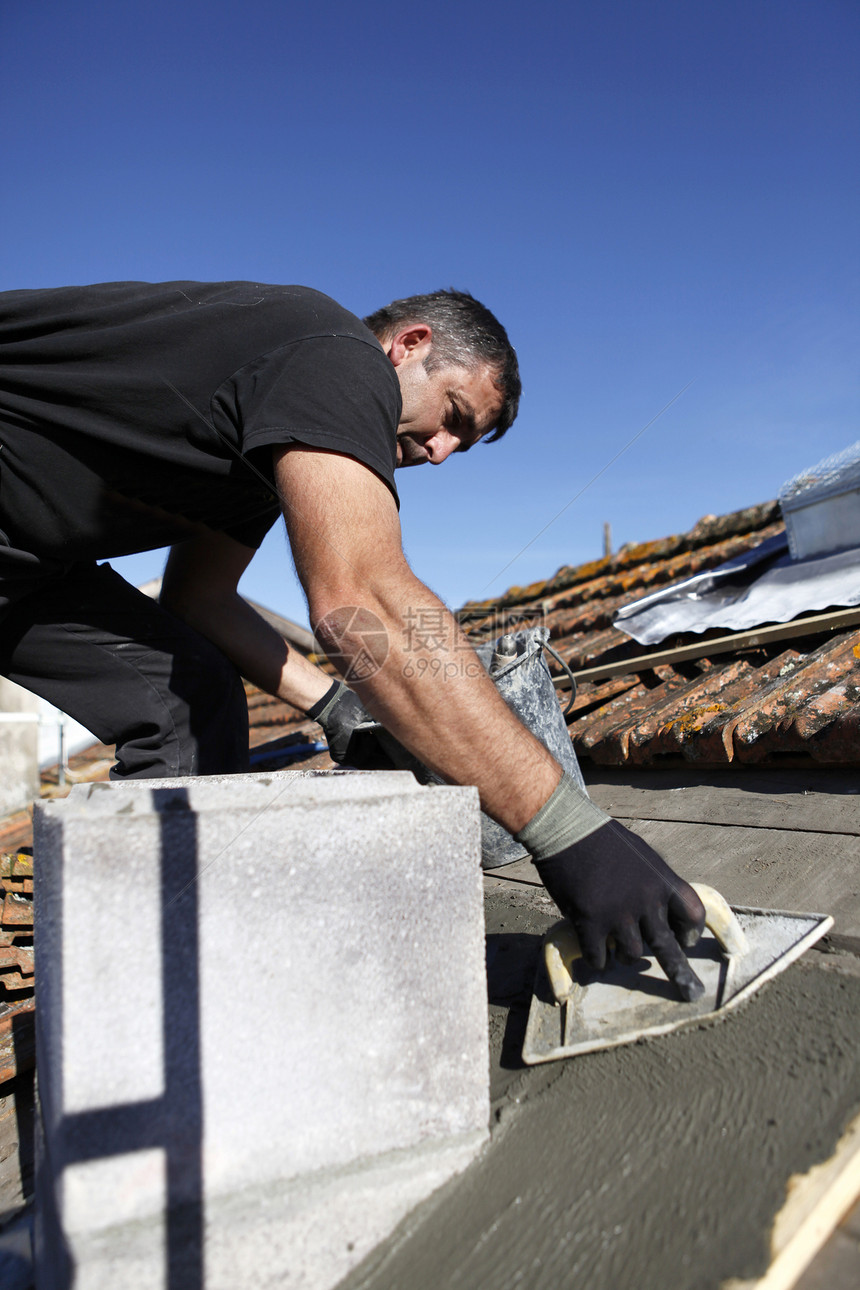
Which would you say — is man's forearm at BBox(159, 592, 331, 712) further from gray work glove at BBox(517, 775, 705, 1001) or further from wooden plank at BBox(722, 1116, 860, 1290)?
wooden plank at BBox(722, 1116, 860, 1290)

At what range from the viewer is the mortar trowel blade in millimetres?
1179

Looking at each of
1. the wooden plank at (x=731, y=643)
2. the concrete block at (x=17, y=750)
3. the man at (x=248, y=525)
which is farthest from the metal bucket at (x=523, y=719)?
the concrete block at (x=17, y=750)

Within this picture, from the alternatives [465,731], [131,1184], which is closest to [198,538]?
[465,731]

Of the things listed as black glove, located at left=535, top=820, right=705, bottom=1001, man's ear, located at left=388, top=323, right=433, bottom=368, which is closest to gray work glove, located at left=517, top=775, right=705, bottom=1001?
black glove, located at left=535, top=820, right=705, bottom=1001

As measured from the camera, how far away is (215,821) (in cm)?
91

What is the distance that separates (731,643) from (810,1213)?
7.81 ft

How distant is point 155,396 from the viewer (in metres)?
1.66

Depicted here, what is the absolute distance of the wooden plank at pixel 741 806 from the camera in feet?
5.72

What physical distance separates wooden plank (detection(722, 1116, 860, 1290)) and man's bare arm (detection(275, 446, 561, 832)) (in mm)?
606

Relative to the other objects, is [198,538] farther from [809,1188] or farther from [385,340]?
[809,1188]

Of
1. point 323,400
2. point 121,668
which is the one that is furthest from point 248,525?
point 323,400

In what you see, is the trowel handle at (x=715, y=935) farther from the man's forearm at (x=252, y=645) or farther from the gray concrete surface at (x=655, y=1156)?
the man's forearm at (x=252, y=645)

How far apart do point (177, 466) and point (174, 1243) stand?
1.47 m

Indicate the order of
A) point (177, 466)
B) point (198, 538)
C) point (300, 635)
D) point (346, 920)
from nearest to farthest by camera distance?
point (346, 920), point (177, 466), point (198, 538), point (300, 635)
